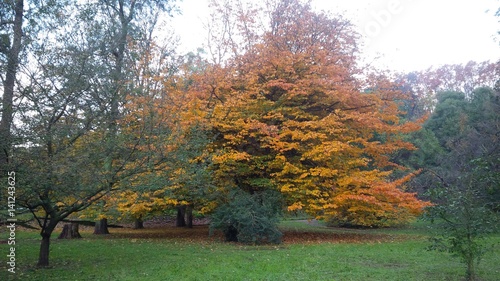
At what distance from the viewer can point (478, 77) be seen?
1597 inches

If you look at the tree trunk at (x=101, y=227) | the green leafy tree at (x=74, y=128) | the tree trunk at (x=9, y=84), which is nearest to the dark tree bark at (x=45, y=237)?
the green leafy tree at (x=74, y=128)

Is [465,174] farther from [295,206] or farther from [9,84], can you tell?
[9,84]

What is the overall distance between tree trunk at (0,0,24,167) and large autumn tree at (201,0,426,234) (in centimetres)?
640

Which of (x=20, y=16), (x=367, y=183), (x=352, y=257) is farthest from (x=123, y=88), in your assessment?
(x=367, y=183)

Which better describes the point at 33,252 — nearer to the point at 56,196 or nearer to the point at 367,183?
the point at 56,196

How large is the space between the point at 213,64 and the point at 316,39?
13.9 feet

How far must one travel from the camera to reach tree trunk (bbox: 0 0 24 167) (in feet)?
21.7

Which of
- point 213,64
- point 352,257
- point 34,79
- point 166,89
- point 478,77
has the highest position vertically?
point 478,77

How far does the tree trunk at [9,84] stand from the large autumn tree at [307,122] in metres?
6.40

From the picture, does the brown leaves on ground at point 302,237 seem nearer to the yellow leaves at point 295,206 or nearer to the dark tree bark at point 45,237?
the yellow leaves at point 295,206

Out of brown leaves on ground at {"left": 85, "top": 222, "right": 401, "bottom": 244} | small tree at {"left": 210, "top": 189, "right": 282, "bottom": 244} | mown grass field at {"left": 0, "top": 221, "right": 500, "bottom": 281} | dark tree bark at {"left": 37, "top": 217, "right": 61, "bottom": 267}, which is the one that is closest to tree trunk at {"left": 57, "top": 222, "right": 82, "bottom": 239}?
brown leaves on ground at {"left": 85, "top": 222, "right": 401, "bottom": 244}

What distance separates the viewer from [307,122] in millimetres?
13273

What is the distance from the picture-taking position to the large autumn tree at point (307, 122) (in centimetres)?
1330

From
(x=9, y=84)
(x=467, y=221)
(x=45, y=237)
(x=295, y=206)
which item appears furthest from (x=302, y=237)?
(x=9, y=84)
